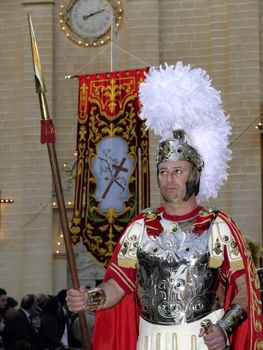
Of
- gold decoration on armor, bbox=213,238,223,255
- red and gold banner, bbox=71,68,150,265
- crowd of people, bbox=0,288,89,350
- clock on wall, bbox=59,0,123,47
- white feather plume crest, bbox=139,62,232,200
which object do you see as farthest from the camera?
clock on wall, bbox=59,0,123,47

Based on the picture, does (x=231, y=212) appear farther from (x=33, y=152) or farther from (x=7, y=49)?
(x=7, y=49)

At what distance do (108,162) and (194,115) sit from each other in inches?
237

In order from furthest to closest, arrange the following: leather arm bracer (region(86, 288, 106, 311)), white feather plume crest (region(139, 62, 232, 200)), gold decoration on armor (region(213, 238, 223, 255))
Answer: white feather plume crest (region(139, 62, 232, 200)), gold decoration on armor (region(213, 238, 223, 255)), leather arm bracer (region(86, 288, 106, 311))

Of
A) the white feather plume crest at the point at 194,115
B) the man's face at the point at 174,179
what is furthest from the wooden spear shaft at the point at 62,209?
the man's face at the point at 174,179

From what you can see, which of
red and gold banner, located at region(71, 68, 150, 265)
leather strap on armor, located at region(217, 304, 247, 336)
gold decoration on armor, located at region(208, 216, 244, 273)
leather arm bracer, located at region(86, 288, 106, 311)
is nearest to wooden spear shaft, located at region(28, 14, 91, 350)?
leather arm bracer, located at region(86, 288, 106, 311)

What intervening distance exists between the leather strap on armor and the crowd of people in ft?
12.0

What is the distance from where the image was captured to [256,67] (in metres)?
15.7

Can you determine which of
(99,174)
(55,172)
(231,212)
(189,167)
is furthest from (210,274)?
(231,212)

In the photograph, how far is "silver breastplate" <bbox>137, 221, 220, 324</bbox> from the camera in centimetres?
471

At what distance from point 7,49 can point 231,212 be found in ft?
16.7

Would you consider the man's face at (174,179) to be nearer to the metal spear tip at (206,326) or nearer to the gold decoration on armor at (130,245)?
the gold decoration on armor at (130,245)

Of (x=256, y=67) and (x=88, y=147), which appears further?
(x=256, y=67)

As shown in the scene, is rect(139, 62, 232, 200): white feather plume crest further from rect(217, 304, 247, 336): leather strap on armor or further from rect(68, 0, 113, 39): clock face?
rect(68, 0, 113, 39): clock face

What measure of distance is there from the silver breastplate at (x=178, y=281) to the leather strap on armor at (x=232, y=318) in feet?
0.77
